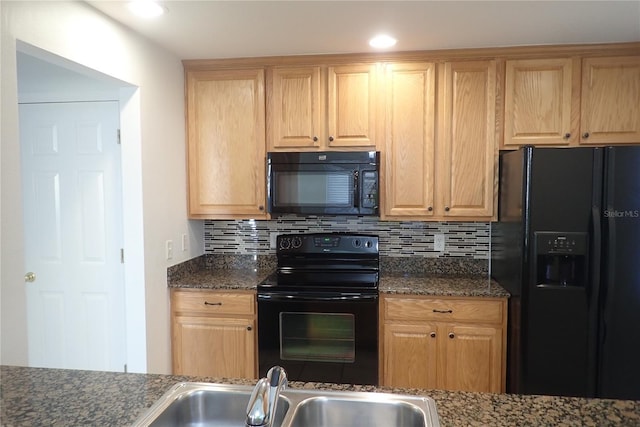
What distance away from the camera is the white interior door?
2.47 metres

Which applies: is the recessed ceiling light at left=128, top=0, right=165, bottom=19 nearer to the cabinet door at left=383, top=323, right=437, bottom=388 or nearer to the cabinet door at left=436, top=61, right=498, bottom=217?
the cabinet door at left=436, top=61, right=498, bottom=217

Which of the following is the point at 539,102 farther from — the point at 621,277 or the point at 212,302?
the point at 212,302

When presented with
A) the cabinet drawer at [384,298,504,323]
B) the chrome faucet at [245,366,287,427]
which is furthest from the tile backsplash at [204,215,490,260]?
the chrome faucet at [245,366,287,427]

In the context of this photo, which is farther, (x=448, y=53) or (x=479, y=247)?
(x=479, y=247)

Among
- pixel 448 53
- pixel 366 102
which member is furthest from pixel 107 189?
pixel 448 53

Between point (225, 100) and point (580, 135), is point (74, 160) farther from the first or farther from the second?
point (580, 135)

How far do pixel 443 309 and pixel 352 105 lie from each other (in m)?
1.36

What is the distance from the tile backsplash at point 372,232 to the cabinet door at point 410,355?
635 millimetres

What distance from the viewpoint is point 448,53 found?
252 cm

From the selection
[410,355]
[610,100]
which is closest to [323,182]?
[410,355]

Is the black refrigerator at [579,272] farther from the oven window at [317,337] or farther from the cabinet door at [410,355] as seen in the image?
the oven window at [317,337]

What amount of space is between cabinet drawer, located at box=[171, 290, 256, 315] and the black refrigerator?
5.04 feet

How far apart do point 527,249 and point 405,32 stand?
52.1 inches

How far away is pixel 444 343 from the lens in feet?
7.79
